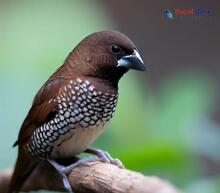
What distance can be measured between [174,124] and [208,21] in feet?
2.32

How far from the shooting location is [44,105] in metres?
2.22

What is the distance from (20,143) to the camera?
7.75ft

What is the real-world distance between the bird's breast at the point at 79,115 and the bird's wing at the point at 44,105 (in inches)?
0.8

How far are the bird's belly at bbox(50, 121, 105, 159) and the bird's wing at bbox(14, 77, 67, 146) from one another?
0.30ft

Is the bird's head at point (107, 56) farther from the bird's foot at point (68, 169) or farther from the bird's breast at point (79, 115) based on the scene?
the bird's foot at point (68, 169)

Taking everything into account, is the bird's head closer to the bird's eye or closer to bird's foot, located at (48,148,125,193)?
the bird's eye

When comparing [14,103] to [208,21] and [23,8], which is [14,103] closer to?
[23,8]

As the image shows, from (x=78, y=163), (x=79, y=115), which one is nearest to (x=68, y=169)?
(x=78, y=163)

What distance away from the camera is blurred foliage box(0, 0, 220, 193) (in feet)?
6.69

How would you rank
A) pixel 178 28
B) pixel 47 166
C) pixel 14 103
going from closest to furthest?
pixel 47 166 < pixel 14 103 < pixel 178 28

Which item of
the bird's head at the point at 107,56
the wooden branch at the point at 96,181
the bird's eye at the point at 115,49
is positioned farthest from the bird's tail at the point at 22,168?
the bird's eye at the point at 115,49

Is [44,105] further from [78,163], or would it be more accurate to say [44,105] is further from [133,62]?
[133,62]

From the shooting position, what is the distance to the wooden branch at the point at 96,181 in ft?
5.44

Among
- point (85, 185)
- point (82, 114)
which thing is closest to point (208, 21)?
point (82, 114)
